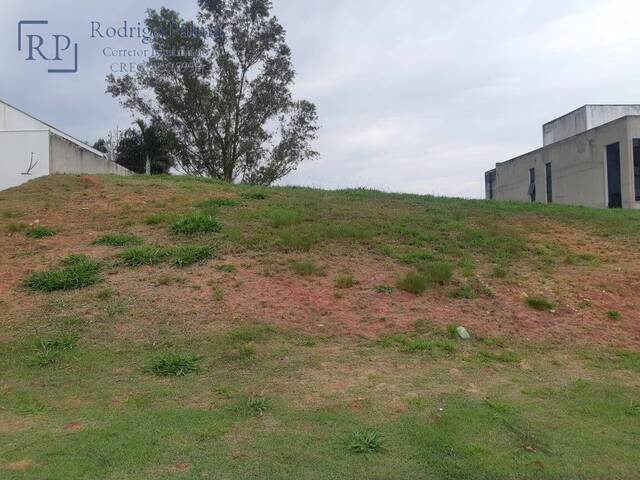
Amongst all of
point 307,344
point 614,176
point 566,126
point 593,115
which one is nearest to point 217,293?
point 307,344

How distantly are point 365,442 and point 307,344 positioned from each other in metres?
1.92

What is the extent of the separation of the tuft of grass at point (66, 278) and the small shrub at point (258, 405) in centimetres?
335

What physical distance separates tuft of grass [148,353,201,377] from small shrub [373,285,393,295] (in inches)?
99.6

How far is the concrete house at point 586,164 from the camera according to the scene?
99.5 ft

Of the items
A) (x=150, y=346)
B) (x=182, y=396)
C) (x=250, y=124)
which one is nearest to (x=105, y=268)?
(x=150, y=346)

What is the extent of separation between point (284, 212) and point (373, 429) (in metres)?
5.96

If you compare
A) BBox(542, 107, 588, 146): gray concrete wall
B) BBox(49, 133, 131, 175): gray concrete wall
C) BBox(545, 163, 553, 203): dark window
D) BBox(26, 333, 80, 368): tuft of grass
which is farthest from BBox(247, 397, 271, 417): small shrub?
BBox(542, 107, 588, 146): gray concrete wall

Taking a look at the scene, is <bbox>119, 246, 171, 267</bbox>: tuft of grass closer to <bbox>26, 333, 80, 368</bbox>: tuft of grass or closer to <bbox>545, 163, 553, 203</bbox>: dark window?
<bbox>26, 333, 80, 368</bbox>: tuft of grass

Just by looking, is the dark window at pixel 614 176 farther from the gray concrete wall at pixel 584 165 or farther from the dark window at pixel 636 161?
the dark window at pixel 636 161

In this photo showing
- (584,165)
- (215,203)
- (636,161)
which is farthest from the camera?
(584,165)

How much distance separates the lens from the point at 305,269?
22.9ft

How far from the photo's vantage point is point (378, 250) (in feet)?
26.1

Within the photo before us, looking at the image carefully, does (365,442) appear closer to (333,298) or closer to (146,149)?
(333,298)

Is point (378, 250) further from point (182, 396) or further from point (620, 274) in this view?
point (182, 396)
